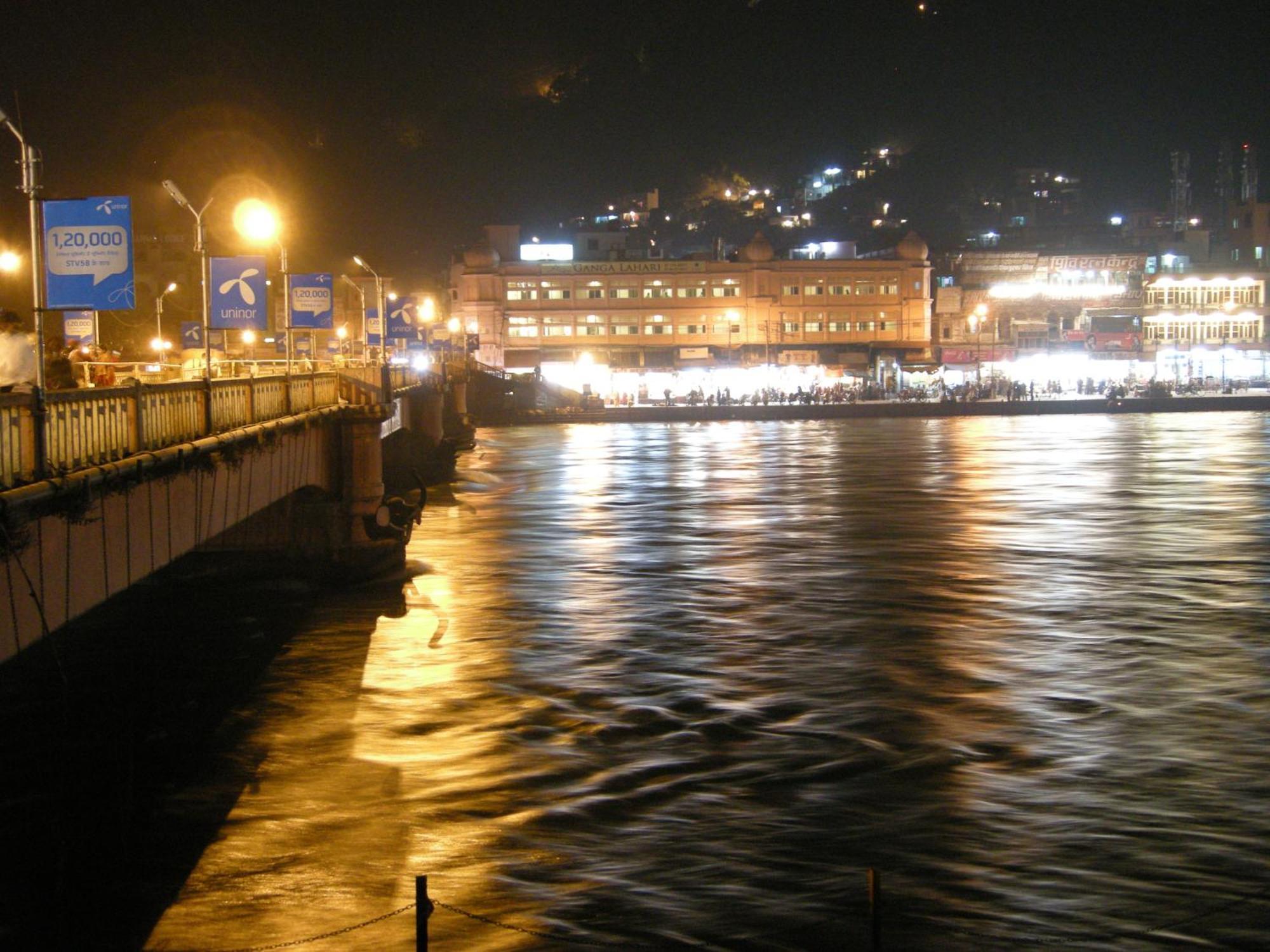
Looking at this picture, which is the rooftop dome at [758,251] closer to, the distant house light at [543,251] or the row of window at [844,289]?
the row of window at [844,289]

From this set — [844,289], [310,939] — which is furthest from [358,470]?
[844,289]

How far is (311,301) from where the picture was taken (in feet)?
114

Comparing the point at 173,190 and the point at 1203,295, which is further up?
the point at 1203,295

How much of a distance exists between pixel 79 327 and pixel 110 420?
23244 millimetres

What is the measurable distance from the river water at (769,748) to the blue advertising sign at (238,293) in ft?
18.8

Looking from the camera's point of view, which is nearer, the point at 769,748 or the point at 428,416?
the point at 769,748

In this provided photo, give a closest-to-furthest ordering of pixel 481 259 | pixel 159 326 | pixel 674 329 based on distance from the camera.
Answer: pixel 159 326
pixel 481 259
pixel 674 329

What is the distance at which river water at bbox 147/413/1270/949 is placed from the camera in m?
12.4

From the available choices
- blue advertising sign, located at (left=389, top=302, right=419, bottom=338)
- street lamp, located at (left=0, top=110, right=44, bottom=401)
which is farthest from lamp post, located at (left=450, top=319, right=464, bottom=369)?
street lamp, located at (left=0, top=110, right=44, bottom=401)

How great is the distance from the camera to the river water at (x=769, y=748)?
487 inches

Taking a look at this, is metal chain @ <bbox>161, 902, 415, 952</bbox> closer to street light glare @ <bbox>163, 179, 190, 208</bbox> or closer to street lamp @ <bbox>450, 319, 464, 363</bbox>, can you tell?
street light glare @ <bbox>163, 179, 190, 208</bbox>

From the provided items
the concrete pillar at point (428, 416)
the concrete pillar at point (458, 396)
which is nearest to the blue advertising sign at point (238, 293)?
the concrete pillar at point (428, 416)

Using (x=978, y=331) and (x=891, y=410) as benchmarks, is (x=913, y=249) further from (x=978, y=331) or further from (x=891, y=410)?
(x=891, y=410)

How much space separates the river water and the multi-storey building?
78.1m
